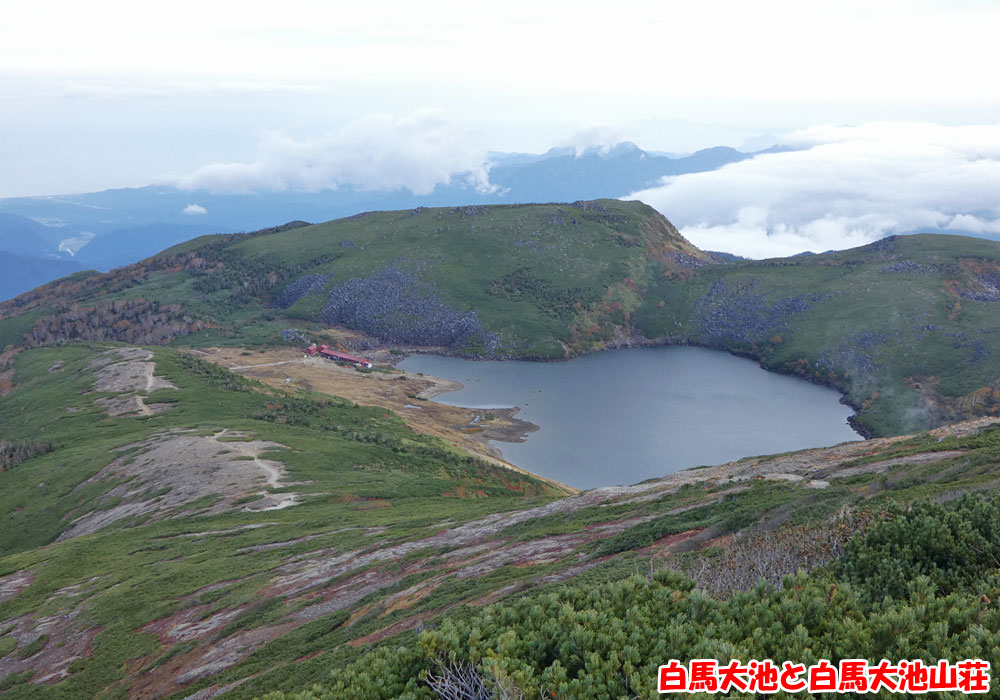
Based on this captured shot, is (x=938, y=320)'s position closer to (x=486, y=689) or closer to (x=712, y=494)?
(x=712, y=494)

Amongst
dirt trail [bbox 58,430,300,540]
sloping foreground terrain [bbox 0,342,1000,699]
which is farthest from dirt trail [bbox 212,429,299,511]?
sloping foreground terrain [bbox 0,342,1000,699]

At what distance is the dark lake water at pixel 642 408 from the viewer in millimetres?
88000

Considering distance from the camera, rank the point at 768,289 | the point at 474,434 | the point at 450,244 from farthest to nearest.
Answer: the point at 450,244
the point at 768,289
the point at 474,434

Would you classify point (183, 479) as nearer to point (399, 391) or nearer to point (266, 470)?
point (266, 470)

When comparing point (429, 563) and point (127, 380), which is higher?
point (429, 563)

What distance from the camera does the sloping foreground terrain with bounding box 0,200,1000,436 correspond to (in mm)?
125438

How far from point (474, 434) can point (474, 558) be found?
69.1m

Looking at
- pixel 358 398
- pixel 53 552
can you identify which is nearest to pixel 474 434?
pixel 358 398

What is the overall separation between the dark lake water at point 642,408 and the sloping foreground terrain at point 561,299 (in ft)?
25.1

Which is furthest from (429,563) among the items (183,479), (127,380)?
(127,380)

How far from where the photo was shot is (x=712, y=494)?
30094 millimetres

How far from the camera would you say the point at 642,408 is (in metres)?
109

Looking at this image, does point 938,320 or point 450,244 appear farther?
point 450,244

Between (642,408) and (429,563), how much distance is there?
87749 millimetres
